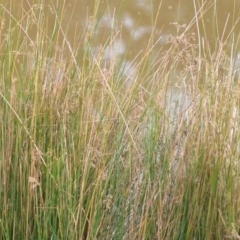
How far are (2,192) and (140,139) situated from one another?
0.39 meters

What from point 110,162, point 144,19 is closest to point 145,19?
point 144,19

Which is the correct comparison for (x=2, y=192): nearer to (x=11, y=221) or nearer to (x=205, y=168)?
(x=11, y=221)

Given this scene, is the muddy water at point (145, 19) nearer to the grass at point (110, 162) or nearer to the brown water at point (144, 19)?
the brown water at point (144, 19)

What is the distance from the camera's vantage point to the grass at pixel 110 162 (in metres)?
1.46

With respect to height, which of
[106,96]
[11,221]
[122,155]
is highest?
[106,96]

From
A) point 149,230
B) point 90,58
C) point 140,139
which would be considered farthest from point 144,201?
point 90,58

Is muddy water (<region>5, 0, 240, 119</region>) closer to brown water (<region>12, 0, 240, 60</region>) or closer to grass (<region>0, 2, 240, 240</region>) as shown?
brown water (<region>12, 0, 240, 60</region>)

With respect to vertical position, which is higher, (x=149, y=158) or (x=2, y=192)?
(x=149, y=158)

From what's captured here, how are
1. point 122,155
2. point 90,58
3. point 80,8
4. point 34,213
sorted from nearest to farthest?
point 34,213
point 122,155
point 90,58
point 80,8

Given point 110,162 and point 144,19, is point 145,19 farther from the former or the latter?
point 110,162

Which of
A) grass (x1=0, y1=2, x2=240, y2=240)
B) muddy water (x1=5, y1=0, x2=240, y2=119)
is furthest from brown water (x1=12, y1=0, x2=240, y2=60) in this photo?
grass (x1=0, y1=2, x2=240, y2=240)

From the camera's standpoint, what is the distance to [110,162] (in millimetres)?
1558

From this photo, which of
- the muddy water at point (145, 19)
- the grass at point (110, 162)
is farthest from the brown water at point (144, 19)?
the grass at point (110, 162)

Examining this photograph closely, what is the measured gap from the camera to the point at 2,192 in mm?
1531
